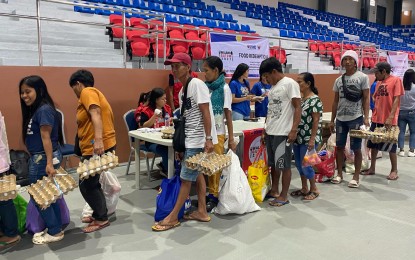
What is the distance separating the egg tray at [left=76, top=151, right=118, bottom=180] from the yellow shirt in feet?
0.67

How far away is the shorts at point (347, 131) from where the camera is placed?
160 inches

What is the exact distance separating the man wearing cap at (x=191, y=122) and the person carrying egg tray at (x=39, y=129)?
0.95m

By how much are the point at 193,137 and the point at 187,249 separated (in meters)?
0.86

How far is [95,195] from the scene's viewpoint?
297 centimetres

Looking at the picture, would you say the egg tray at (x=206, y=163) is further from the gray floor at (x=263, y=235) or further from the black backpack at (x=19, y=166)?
the black backpack at (x=19, y=166)

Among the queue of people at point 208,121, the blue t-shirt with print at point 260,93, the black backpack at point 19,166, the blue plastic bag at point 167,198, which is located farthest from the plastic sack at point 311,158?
the black backpack at point 19,166

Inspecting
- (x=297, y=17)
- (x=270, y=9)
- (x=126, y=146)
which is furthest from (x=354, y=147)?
(x=297, y=17)

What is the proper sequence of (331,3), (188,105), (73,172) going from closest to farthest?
1. (188,105)
2. (73,172)
3. (331,3)

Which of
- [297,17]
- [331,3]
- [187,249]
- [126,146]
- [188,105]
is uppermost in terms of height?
[331,3]

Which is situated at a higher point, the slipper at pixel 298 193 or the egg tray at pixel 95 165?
the egg tray at pixel 95 165

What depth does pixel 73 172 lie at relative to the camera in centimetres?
457

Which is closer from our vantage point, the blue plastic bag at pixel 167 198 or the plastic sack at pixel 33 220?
the plastic sack at pixel 33 220

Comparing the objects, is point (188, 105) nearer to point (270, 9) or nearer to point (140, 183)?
point (140, 183)

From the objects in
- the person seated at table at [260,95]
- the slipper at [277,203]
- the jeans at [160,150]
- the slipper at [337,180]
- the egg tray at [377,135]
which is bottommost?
the slipper at [277,203]
